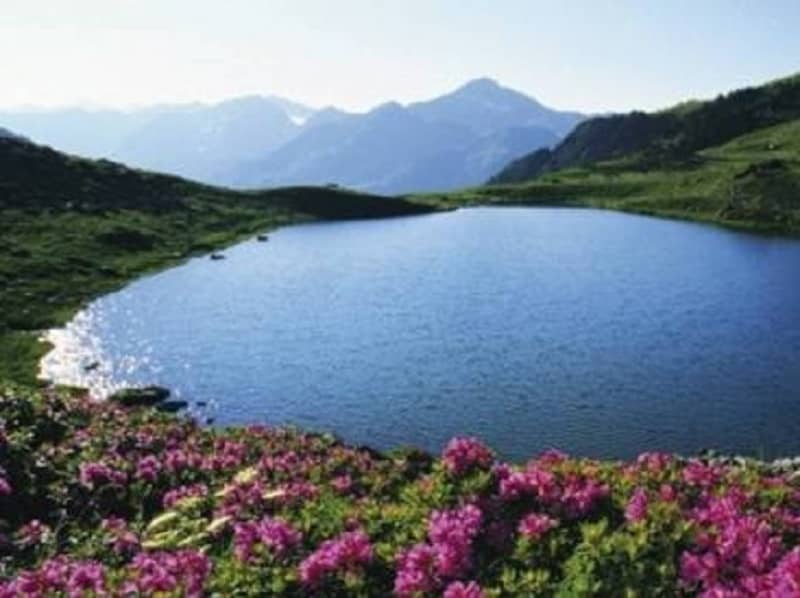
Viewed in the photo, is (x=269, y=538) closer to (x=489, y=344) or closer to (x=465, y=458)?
(x=465, y=458)

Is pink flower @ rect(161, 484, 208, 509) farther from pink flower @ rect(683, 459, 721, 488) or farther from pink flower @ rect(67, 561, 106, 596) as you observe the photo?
pink flower @ rect(683, 459, 721, 488)

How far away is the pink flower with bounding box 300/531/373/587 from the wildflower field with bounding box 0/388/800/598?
0.07 ft

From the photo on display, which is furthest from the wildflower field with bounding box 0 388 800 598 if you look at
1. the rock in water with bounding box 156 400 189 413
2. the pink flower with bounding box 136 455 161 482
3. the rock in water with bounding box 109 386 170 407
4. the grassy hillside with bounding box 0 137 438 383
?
the grassy hillside with bounding box 0 137 438 383

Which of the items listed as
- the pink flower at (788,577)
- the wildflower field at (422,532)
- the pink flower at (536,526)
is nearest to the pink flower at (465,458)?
the wildflower field at (422,532)

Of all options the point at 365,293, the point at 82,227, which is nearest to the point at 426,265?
the point at 365,293

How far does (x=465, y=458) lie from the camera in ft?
57.3

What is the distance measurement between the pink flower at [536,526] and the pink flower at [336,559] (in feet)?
7.04

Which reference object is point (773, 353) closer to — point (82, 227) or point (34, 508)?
point (34, 508)

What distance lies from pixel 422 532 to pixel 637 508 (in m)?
3.06

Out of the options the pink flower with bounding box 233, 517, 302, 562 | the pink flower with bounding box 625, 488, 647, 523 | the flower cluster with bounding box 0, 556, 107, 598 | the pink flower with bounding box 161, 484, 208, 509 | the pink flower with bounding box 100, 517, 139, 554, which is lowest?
the pink flower with bounding box 100, 517, 139, 554

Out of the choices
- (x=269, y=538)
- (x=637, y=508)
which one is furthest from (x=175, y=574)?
(x=637, y=508)

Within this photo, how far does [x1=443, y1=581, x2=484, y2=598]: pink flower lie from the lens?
41.8 ft

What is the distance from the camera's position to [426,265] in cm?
14012

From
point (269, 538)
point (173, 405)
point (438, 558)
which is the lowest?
point (173, 405)
